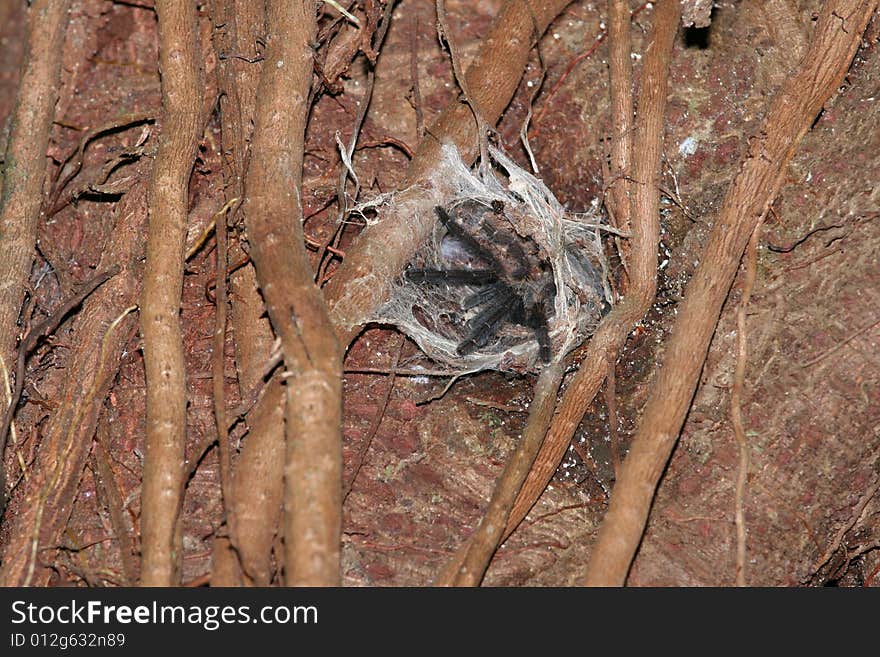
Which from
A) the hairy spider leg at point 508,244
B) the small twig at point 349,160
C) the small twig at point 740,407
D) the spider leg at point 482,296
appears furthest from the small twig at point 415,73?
the small twig at point 740,407

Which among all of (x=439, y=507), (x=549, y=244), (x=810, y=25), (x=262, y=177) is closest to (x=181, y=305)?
(x=262, y=177)

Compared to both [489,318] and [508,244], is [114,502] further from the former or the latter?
[508,244]

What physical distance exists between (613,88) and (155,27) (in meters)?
2.09

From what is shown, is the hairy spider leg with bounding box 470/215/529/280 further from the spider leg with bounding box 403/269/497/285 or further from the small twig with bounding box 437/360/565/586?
the small twig with bounding box 437/360/565/586

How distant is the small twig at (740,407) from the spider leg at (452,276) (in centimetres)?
111

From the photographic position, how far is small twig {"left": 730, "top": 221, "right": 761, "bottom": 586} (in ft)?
9.90

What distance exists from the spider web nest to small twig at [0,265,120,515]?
40.7 inches

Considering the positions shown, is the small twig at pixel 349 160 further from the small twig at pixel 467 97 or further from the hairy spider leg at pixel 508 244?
the hairy spider leg at pixel 508 244

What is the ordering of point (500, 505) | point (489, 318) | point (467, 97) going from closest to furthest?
point (500, 505) < point (467, 97) < point (489, 318)

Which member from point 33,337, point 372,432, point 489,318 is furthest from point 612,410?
point 33,337

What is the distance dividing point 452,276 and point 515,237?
1.20ft

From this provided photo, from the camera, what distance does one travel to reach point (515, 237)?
13.4ft

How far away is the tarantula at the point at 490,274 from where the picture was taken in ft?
12.6

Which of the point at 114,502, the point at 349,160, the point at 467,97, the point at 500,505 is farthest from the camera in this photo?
the point at 467,97
